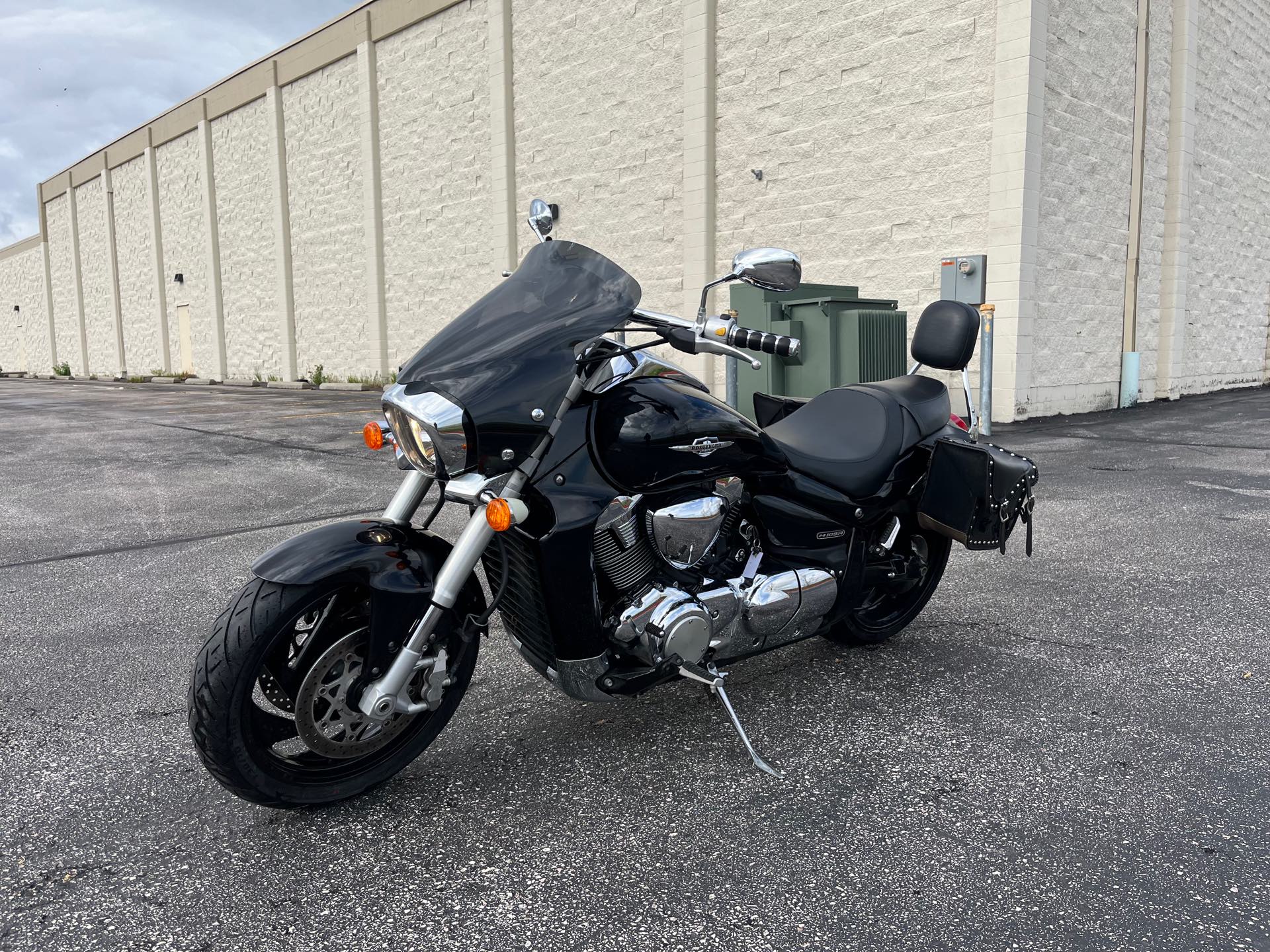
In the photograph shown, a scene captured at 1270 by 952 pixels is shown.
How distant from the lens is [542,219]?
2.87 metres

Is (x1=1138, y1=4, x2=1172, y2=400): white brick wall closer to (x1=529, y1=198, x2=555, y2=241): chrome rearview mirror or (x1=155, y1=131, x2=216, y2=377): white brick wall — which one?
(x1=529, y1=198, x2=555, y2=241): chrome rearview mirror

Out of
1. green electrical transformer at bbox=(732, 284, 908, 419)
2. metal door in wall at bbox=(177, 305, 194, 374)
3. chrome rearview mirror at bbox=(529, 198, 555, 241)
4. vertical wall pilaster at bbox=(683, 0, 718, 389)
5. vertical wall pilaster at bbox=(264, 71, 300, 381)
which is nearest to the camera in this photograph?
chrome rearview mirror at bbox=(529, 198, 555, 241)

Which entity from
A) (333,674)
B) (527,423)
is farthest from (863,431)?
(333,674)

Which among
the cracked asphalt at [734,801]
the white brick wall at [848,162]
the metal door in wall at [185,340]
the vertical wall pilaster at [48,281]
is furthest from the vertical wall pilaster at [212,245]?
the cracked asphalt at [734,801]

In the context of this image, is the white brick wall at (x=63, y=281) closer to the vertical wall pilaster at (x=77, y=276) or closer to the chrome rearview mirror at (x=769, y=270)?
the vertical wall pilaster at (x=77, y=276)

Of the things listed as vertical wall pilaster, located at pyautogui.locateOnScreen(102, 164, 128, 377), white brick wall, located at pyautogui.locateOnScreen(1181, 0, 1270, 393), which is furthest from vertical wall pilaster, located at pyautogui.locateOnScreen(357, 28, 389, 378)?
Answer: vertical wall pilaster, located at pyautogui.locateOnScreen(102, 164, 128, 377)

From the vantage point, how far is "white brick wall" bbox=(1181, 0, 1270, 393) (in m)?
14.8

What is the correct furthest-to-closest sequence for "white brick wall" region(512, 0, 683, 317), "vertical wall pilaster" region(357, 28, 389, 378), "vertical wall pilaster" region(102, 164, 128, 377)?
"vertical wall pilaster" region(102, 164, 128, 377)
"vertical wall pilaster" region(357, 28, 389, 378)
"white brick wall" region(512, 0, 683, 317)

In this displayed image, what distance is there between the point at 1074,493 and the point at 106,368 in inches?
1495

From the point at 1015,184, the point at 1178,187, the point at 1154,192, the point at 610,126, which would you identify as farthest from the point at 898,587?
the point at 610,126

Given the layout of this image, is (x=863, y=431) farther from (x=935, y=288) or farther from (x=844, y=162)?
(x=844, y=162)

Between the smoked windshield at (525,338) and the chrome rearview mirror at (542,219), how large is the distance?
0.44 feet

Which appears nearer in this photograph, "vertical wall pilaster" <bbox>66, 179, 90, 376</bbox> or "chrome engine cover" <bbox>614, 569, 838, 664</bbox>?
"chrome engine cover" <bbox>614, 569, 838, 664</bbox>

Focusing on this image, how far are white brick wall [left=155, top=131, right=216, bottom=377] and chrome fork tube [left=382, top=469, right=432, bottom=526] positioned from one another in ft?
93.9
